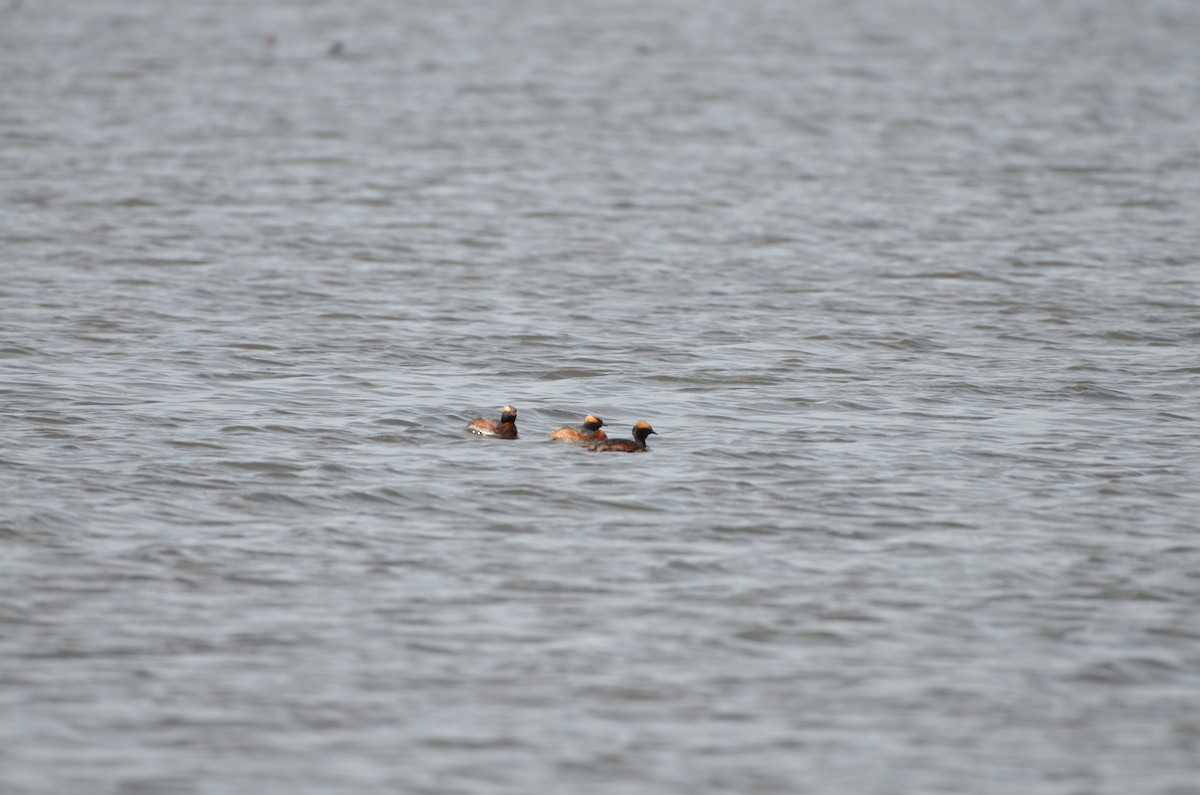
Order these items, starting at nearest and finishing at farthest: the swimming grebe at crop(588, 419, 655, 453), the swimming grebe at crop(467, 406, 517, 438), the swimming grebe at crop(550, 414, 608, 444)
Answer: the swimming grebe at crop(588, 419, 655, 453) → the swimming grebe at crop(550, 414, 608, 444) → the swimming grebe at crop(467, 406, 517, 438)

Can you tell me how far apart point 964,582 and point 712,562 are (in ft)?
5.44

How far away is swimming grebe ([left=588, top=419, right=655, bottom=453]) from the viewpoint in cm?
1370

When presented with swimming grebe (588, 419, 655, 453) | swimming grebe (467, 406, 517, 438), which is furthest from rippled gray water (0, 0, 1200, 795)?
swimming grebe (588, 419, 655, 453)

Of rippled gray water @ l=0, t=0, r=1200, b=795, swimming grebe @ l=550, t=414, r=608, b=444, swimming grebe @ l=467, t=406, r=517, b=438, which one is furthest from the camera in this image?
swimming grebe @ l=467, t=406, r=517, b=438

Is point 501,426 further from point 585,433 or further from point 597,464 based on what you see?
point 597,464

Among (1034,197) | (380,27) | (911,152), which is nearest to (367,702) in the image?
(1034,197)

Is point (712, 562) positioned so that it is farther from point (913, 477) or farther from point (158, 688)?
point (158, 688)

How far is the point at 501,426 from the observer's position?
14.1 metres

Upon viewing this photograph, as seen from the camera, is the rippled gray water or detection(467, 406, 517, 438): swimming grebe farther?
detection(467, 406, 517, 438): swimming grebe

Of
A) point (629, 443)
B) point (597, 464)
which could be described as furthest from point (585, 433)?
point (597, 464)

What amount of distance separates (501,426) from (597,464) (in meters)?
1.07

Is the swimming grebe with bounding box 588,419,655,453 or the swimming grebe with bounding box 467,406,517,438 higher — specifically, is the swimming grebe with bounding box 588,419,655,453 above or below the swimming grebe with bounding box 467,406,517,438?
Answer: below

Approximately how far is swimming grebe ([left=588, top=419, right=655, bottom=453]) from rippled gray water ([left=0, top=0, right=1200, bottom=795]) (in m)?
0.27

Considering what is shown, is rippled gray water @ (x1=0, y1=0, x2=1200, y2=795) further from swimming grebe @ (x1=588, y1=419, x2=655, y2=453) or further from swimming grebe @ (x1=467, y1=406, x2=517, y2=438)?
swimming grebe @ (x1=588, y1=419, x2=655, y2=453)
